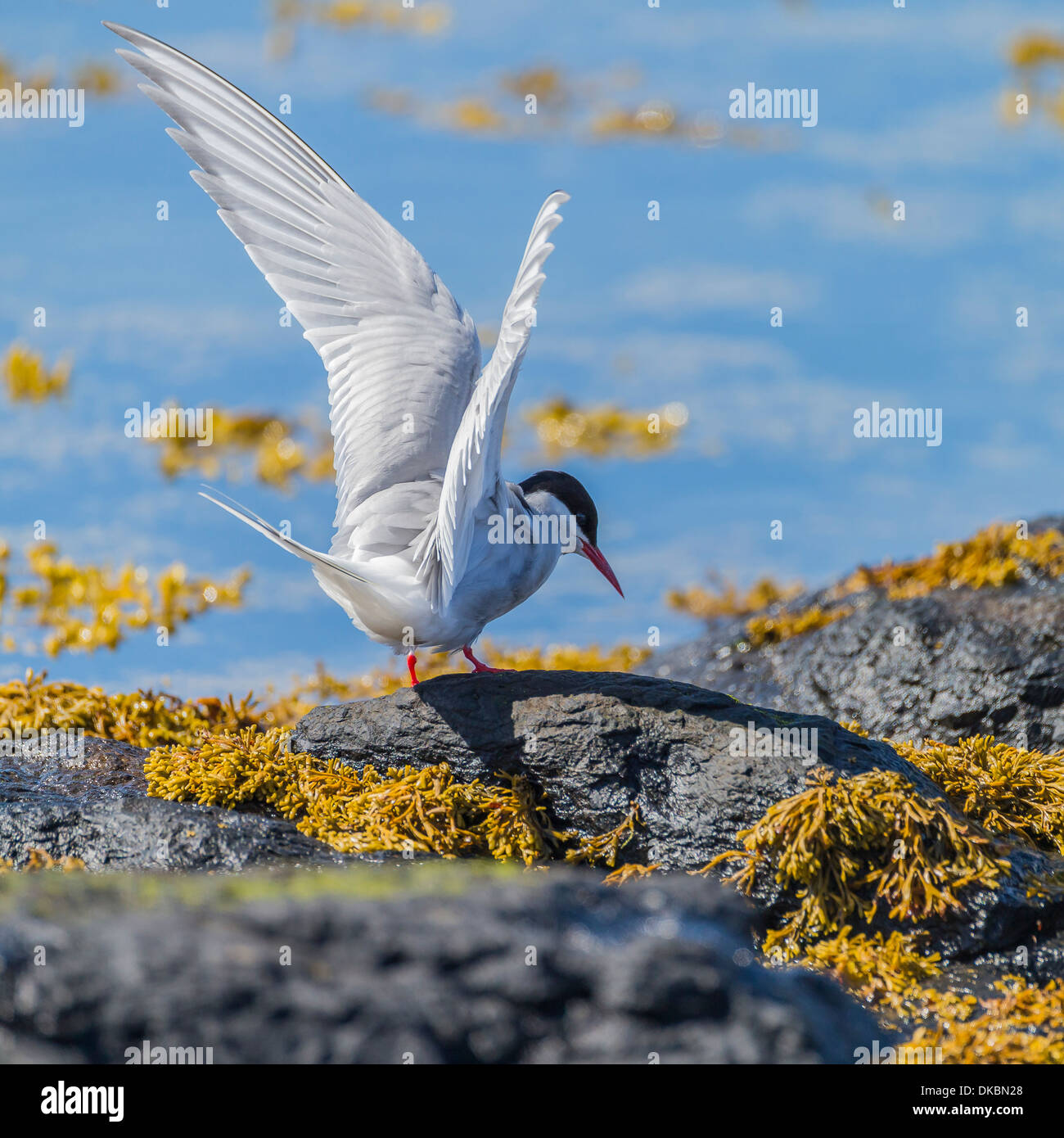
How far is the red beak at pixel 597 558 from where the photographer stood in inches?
238

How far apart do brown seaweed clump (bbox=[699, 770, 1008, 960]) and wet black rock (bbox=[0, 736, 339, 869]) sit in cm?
164

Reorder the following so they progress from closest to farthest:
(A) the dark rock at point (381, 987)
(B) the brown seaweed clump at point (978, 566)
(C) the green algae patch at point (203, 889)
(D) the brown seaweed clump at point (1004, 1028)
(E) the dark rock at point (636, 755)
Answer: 1. (A) the dark rock at point (381, 987)
2. (C) the green algae patch at point (203, 889)
3. (D) the brown seaweed clump at point (1004, 1028)
4. (E) the dark rock at point (636, 755)
5. (B) the brown seaweed clump at point (978, 566)

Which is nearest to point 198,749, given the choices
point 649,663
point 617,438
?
point 649,663

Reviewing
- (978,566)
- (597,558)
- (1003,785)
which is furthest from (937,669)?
(597,558)

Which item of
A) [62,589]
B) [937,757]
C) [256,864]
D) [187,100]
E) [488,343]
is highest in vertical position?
[488,343]

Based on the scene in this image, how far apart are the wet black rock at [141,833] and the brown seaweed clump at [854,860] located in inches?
64.7

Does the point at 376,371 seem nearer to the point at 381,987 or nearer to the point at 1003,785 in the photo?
the point at 1003,785

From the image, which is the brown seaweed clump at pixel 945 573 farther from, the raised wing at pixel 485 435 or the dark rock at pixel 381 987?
the dark rock at pixel 381 987

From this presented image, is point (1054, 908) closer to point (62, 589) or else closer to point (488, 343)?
point (62, 589)

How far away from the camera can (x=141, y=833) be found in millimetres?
4281

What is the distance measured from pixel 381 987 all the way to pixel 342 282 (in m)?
4.01

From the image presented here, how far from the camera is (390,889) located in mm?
2859

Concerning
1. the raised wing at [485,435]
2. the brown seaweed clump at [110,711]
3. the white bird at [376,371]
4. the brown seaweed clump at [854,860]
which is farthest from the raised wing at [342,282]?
the brown seaweed clump at [854,860]
